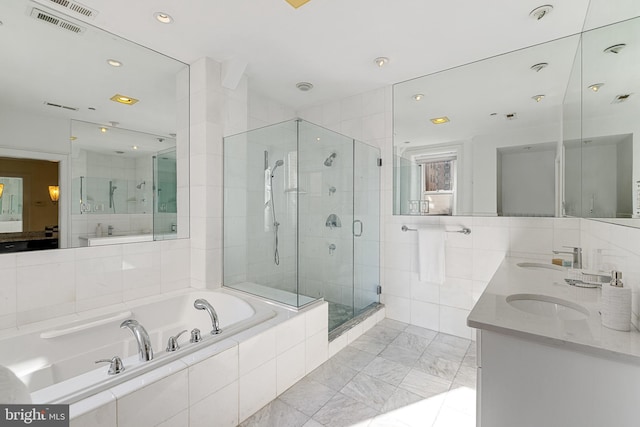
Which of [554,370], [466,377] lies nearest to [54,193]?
[554,370]

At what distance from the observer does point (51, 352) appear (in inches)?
66.8

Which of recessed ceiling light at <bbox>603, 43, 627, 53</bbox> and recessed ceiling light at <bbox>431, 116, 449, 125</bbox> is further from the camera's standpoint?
recessed ceiling light at <bbox>431, 116, 449, 125</bbox>

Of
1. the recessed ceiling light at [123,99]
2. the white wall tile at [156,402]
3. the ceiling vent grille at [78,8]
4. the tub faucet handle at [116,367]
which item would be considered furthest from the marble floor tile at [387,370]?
the ceiling vent grille at [78,8]

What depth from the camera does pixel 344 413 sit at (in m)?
1.67

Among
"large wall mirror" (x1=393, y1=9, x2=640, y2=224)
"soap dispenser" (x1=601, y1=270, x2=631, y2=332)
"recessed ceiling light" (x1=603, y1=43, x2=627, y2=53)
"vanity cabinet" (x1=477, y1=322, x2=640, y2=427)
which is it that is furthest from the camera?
"large wall mirror" (x1=393, y1=9, x2=640, y2=224)

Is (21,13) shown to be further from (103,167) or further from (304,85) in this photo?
(304,85)

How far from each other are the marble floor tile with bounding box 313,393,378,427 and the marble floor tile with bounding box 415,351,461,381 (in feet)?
2.18

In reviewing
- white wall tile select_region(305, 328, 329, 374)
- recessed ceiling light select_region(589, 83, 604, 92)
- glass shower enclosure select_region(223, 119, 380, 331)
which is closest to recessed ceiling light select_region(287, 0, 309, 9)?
glass shower enclosure select_region(223, 119, 380, 331)

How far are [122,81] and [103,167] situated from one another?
734mm

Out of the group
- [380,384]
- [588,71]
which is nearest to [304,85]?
[588,71]

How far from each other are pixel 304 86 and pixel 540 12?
198 cm

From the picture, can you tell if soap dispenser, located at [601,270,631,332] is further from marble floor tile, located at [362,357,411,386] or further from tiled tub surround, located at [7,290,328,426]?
tiled tub surround, located at [7,290,328,426]

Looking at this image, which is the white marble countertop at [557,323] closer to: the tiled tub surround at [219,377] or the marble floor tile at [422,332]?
the tiled tub surround at [219,377]

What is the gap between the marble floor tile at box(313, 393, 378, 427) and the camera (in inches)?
62.9
